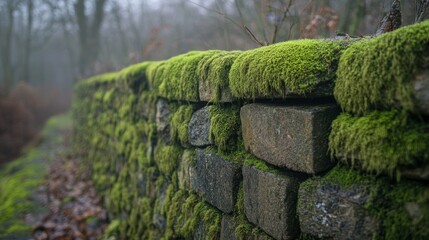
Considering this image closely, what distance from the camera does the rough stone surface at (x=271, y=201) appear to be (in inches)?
59.8

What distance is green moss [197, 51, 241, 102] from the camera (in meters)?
1.99

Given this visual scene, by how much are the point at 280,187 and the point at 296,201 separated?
0.32 feet

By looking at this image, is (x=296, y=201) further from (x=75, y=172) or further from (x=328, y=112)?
(x=75, y=172)

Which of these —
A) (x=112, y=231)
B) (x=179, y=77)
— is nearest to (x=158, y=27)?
(x=112, y=231)

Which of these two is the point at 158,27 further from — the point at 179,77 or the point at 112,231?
the point at 179,77

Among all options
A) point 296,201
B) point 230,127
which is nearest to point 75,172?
point 230,127

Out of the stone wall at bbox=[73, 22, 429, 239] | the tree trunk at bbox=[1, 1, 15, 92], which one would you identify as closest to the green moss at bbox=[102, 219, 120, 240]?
the stone wall at bbox=[73, 22, 429, 239]

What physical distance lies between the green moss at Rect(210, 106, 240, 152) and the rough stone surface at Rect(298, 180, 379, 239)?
0.63m

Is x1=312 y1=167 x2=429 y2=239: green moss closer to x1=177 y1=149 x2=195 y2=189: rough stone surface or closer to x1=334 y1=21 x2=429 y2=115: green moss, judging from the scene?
x1=334 y1=21 x2=429 y2=115: green moss

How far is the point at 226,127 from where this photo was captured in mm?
1995

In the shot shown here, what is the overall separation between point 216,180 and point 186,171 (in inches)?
19.2

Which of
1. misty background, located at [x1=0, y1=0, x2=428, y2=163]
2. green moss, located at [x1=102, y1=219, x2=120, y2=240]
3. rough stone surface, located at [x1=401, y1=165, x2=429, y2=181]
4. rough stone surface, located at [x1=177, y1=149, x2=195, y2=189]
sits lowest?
green moss, located at [x1=102, y1=219, x2=120, y2=240]

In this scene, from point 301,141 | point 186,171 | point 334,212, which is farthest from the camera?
point 186,171

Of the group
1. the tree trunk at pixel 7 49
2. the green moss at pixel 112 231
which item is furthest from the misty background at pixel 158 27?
the green moss at pixel 112 231
